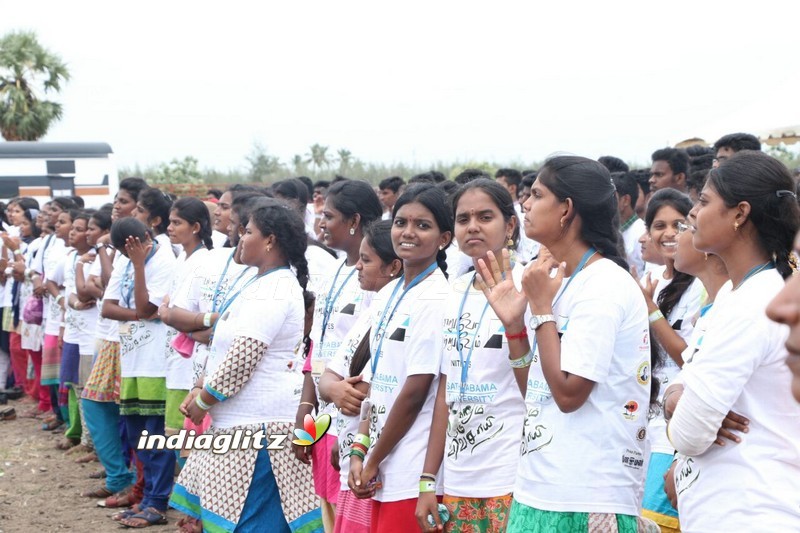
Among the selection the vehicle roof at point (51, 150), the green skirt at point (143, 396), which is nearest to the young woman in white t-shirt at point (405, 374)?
the green skirt at point (143, 396)

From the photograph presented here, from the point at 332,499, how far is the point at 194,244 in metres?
2.65

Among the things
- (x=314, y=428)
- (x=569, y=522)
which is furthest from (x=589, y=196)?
(x=314, y=428)

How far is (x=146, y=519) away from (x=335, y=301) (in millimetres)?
2894

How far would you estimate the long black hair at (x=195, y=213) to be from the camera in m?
6.54

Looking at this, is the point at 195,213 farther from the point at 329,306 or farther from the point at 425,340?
the point at 425,340

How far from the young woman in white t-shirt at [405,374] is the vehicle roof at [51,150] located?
18391mm

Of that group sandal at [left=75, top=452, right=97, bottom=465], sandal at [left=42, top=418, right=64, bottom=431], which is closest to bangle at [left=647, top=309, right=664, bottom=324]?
sandal at [left=75, top=452, right=97, bottom=465]

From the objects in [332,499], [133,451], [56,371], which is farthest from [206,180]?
[332,499]

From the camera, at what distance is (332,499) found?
181 inches

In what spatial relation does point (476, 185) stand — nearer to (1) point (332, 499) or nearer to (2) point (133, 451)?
(1) point (332, 499)

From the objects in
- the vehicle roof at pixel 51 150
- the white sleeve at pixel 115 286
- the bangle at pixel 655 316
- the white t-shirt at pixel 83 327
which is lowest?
the white t-shirt at pixel 83 327

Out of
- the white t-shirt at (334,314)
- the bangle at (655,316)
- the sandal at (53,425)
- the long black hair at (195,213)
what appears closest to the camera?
the bangle at (655,316)

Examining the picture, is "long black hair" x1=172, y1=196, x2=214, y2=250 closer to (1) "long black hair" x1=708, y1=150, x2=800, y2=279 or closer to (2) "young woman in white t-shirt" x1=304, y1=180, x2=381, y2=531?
(2) "young woman in white t-shirt" x1=304, y1=180, x2=381, y2=531

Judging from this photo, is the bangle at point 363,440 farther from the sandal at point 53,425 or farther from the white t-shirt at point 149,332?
the sandal at point 53,425
